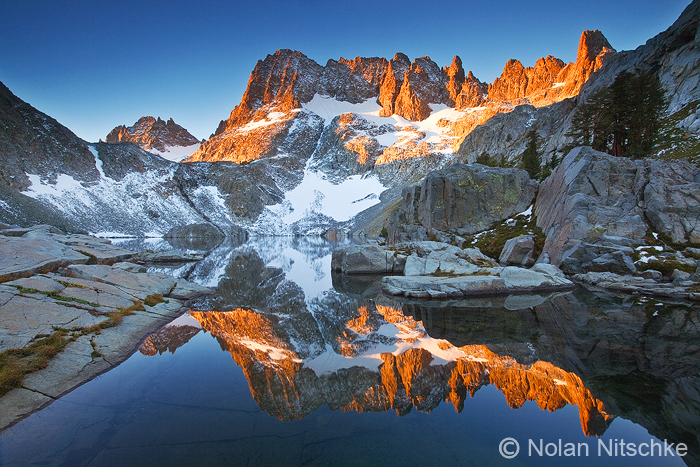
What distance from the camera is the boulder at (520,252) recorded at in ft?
107

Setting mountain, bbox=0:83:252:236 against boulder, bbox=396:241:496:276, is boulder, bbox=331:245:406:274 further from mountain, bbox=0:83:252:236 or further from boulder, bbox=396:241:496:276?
mountain, bbox=0:83:252:236

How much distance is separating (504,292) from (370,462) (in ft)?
65.6

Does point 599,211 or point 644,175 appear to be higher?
point 644,175

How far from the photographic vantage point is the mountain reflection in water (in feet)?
28.3

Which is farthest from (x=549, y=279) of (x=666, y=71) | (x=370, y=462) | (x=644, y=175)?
(x=666, y=71)

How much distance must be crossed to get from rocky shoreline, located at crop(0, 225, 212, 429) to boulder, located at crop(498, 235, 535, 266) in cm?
2999

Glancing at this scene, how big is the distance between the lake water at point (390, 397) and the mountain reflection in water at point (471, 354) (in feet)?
0.22

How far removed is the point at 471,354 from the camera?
12.0 meters

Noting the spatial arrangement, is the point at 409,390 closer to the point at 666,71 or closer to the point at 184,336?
the point at 184,336

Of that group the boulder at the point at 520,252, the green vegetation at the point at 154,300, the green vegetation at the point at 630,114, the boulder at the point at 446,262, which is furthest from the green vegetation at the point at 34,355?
the green vegetation at the point at 630,114

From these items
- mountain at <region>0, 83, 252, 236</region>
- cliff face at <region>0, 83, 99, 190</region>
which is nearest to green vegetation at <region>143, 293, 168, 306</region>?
mountain at <region>0, 83, 252, 236</region>

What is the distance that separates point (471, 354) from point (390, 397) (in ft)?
14.5

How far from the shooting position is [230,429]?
24.5 ft

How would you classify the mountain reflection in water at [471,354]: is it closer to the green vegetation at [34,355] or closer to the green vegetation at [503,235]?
the green vegetation at [34,355]
